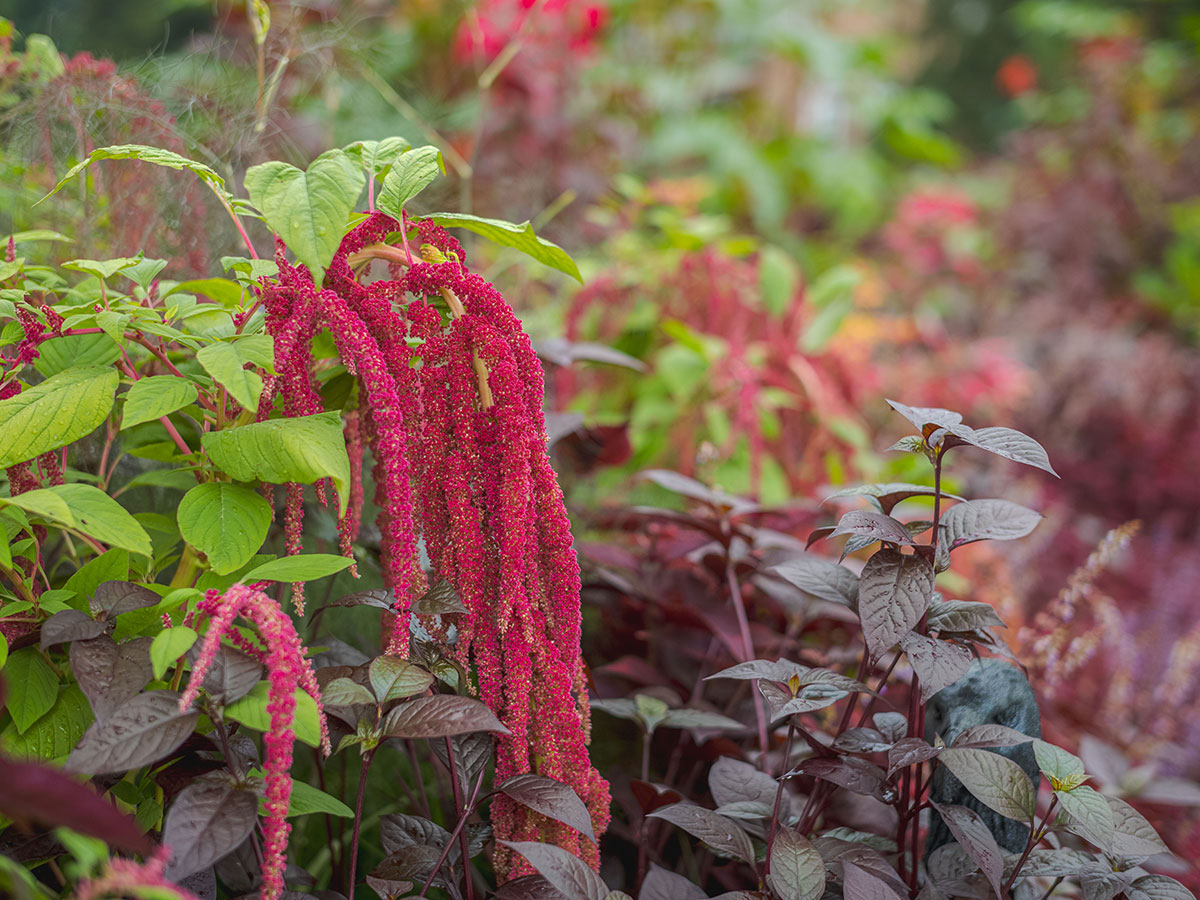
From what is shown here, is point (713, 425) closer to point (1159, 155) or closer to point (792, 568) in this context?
point (792, 568)

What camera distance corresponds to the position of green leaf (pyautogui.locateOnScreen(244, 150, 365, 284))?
0.61m

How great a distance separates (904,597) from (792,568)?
0.55 ft

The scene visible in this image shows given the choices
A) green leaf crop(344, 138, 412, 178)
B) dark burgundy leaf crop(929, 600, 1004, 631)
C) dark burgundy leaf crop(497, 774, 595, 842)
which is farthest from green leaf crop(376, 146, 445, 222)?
dark burgundy leaf crop(929, 600, 1004, 631)

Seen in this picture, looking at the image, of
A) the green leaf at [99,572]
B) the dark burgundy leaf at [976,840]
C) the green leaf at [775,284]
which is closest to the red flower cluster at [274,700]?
the green leaf at [99,572]

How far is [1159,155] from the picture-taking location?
5.45 m

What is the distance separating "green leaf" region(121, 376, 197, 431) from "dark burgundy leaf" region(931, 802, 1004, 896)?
2.46 feet

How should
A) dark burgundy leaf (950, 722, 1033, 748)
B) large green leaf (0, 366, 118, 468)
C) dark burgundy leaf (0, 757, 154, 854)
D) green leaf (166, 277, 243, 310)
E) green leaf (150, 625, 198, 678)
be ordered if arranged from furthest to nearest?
green leaf (166, 277, 243, 310)
dark burgundy leaf (950, 722, 1033, 748)
large green leaf (0, 366, 118, 468)
green leaf (150, 625, 198, 678)
dark burgundy leaf (0, 757, 154, 854)

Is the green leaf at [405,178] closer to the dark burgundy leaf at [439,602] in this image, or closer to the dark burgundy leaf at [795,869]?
the dark burgundy leaf at [439,602]

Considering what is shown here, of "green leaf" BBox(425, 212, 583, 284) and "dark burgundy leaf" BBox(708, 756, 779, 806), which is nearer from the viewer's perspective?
"green leaf" BBox(425, 212, 583, 284)

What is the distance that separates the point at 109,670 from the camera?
0.62 m

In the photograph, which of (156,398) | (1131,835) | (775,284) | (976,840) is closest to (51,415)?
(156,398)

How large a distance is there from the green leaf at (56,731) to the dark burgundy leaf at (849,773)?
2.08 ft

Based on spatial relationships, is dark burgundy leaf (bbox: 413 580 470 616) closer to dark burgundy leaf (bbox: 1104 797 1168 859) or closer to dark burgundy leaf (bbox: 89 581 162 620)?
dark burgundy leaf (bbox: 89 581 162 620)

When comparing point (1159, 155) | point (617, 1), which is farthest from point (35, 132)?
point (1159, 155)
